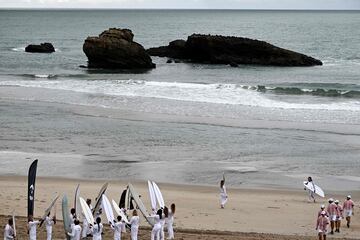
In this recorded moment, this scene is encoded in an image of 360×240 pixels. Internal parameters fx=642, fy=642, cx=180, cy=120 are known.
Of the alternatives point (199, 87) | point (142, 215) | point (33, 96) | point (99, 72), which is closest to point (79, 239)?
point (142, 215)

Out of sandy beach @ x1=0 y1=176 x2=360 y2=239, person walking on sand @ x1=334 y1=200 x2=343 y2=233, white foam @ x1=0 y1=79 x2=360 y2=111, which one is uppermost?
person walking on sand @ x1=334 y1=200 x2=343 y2=233

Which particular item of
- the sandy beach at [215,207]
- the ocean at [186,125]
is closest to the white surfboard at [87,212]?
the sandy beach at [215,207]

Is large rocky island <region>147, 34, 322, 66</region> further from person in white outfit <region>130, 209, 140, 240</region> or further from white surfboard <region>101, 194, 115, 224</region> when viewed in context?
person in white outfit <region>130, 209, 140, 240</region>

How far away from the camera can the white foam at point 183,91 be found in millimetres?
41000

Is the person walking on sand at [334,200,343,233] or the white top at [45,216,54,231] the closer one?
the white top at [45,216,54,231]

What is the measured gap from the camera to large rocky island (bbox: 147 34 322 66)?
218 feet

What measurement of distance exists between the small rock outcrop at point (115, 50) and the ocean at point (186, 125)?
1577mm

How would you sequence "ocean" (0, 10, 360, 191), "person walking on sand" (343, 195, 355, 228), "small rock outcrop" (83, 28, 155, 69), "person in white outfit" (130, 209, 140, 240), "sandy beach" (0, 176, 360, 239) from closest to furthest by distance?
"person in white outfit" (130, 209, 140, 240) < "sandy beach" (0, 176, 360, 239) < "person walking on sand" (343, 195, 355, 228) < "ocean" (0, 10, 360, 191) < "small rock outcrop" (83, 28, 155, 69)

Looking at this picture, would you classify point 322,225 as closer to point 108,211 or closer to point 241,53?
point 108,211

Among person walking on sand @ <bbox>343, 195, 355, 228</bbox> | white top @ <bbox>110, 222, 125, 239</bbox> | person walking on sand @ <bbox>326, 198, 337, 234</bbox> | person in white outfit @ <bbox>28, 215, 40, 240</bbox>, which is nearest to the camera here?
person in white outfit @ <bbox>28, 215, 40, 240</bbox>

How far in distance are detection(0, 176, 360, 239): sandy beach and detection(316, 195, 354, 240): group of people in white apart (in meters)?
0.29

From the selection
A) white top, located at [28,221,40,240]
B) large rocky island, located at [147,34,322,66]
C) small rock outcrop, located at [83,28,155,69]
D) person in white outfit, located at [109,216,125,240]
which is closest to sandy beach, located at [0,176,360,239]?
white top, located at [28,221,40,240]

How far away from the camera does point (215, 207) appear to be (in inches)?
788

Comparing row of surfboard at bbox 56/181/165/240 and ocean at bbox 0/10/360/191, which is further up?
row of surfboard at bbox 56/181/165/240
